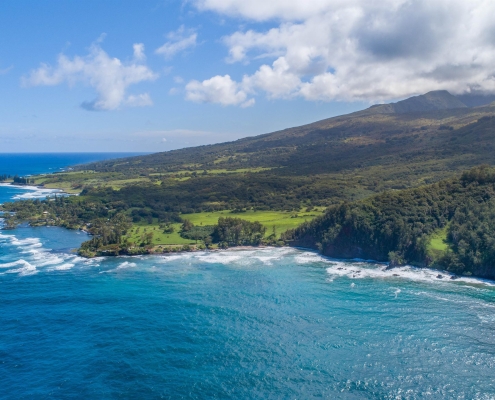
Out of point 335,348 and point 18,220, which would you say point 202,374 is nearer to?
point 335,348

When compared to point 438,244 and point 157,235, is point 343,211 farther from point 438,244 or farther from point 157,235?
point 157,235

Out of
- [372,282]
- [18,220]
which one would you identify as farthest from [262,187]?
[372,282]

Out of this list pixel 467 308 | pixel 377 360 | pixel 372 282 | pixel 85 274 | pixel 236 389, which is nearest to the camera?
pixel 236 389

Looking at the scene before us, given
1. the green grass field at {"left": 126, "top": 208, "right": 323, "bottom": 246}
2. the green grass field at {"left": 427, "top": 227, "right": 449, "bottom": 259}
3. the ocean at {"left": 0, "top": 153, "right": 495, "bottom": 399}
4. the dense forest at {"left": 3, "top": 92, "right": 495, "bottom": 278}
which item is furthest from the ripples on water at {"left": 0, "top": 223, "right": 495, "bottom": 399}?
the green grass field at {"left": 126, "top": 208, "right": 323, "bottom": 246}

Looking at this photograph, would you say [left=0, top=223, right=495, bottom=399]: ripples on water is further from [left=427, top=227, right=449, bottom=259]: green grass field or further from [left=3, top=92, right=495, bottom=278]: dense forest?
[left=3, top=92, right=495, bottom=278]: dense forest

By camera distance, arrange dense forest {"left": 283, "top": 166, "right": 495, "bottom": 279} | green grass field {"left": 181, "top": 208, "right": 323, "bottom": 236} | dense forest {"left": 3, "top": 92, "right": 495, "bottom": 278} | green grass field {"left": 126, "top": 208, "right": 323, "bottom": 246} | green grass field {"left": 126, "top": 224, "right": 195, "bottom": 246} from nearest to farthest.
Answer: dense forest {"left": 283, "top": 166, "right": 495, "bottom": 279}
dense forest {"left": 3, "top": 92, "right": 495, "bottom": 278}
green grass field {"left": 126, "top": 224, "right": 195, "bottom": 246}
green grass field {"left": 126, "top": 208, "right": 323, "bottom": 246}
green grass field {"left": 181, "top": 208, "right": 323, "bottom": 236}

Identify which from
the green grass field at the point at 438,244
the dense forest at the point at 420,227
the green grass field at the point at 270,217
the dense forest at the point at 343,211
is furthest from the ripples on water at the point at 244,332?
the green grass field at the point at 270,217
